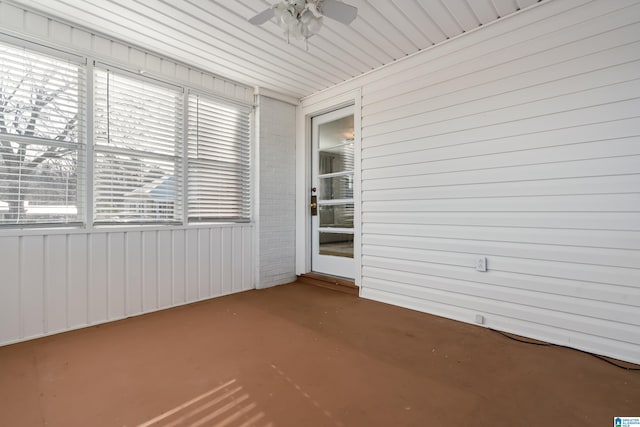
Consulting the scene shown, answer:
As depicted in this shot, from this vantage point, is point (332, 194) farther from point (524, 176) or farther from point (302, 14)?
point (302, 14)

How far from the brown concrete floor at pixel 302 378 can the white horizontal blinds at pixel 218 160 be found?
1432 mm

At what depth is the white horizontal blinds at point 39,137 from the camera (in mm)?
2393

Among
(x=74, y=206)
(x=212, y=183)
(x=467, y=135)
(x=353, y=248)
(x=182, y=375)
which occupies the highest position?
(x=467, y=135)

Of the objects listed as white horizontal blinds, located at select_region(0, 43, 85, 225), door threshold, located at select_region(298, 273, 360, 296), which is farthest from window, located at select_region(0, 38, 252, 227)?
door threshold, located at select_region(298, 273, 360, 296)

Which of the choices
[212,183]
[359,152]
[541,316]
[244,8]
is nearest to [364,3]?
[244,8]

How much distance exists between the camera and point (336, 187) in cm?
420

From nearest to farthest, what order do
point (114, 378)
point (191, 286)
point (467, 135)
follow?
point (114, 378) < point (467, 135) < point (191, 286)

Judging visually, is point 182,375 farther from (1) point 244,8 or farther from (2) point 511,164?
(2) point 511,164

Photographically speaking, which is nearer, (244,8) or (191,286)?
(244,8)

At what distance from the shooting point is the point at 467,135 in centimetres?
285

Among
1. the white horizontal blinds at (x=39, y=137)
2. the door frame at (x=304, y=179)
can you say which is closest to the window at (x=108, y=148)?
the white horizontal blinds at (x=39, y=137)

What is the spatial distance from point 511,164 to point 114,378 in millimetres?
3346

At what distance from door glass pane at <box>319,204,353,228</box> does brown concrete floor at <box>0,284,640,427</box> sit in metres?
1.49

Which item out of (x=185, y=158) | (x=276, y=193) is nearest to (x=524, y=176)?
(x=276, y=193)
